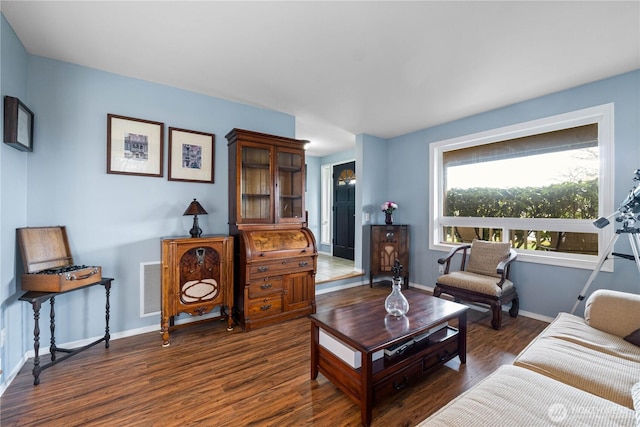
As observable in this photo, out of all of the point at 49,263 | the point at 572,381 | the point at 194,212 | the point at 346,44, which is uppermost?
the point at 346,44

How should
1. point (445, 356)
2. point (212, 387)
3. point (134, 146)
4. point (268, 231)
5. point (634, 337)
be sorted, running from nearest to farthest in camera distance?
point (634, 337) → point (212, 387) → point (445, 356) → point (134, 146) → point (268, 231)

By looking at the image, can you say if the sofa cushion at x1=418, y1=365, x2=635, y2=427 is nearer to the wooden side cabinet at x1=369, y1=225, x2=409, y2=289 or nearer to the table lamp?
the table lamp

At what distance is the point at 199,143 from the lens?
306 centimetres

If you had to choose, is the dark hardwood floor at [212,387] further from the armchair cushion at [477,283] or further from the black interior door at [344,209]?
the black interior door at [344,209]

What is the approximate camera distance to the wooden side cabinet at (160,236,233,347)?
2.49 meters

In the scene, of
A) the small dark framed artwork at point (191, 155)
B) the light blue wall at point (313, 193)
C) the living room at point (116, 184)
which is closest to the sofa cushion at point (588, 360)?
the living room at point (116, 184)

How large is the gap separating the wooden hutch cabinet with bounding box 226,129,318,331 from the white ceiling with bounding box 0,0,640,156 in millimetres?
688

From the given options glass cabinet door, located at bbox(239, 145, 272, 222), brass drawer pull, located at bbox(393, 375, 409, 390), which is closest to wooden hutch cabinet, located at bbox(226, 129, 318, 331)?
glass cabinet door, located at bbox(239, 145, 272, 222)

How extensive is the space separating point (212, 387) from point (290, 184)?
7.22 feet

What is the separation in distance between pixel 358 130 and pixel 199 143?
2.50 meters

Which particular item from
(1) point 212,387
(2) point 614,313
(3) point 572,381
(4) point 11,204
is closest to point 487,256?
(2) point 614,313

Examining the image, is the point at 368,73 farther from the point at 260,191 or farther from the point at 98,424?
the point at 98,424

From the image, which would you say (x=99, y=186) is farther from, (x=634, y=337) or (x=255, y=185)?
(x=634, y=337)

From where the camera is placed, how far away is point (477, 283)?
293 centimetres
